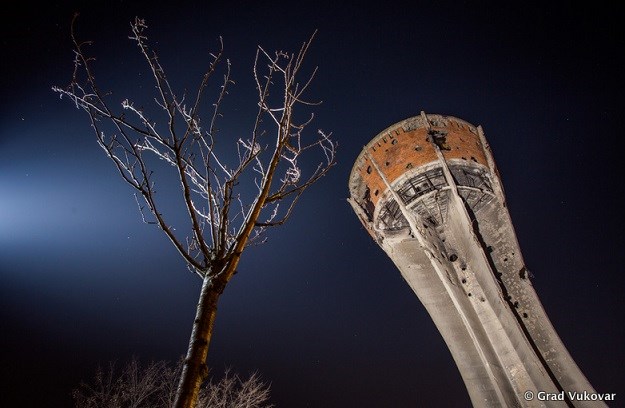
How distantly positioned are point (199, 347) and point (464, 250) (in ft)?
39.6

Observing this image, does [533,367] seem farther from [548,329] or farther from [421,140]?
[421,140]

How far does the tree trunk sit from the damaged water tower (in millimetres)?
10377

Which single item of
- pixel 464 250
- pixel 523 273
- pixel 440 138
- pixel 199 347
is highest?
pixel 440 138

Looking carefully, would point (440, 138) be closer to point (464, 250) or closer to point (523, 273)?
point (464, 250)

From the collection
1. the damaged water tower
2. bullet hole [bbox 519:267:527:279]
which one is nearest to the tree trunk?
the damaged water tower

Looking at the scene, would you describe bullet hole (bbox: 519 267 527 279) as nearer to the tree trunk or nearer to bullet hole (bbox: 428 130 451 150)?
bullet hole (bbox: 428 130 451 150)

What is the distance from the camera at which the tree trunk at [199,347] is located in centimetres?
232

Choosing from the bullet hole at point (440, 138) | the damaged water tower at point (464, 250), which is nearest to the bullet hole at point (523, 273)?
the damaged water tower at point (464, 250)

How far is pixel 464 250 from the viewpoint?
12742mm

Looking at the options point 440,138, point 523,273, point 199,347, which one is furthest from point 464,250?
point 199,347

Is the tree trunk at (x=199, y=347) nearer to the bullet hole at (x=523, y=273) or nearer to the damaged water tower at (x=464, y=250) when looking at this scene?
the damaged water tower at (x=464, y=250)

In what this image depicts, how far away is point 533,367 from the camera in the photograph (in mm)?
10258

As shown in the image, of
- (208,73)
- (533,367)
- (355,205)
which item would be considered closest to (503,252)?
(533,367)

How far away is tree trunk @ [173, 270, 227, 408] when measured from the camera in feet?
7.63
